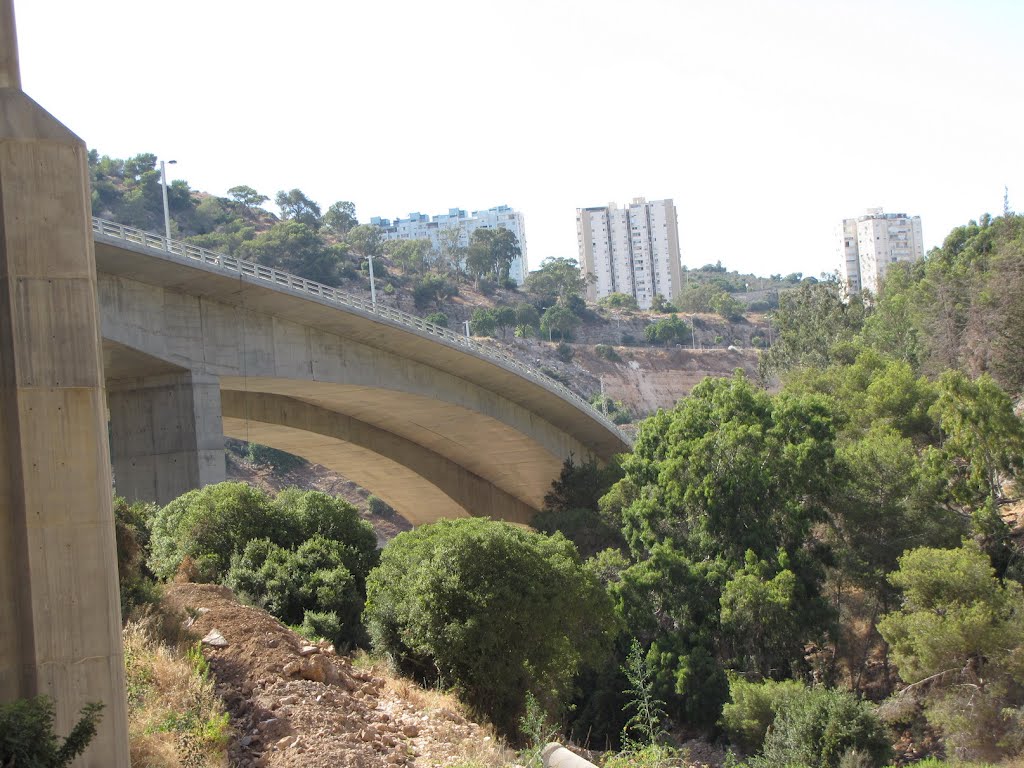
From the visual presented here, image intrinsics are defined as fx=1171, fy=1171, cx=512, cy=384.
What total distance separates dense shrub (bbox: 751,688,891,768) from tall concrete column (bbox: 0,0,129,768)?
50.6ft

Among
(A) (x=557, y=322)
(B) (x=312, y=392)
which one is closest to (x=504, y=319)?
(A) (x=557, y=322)

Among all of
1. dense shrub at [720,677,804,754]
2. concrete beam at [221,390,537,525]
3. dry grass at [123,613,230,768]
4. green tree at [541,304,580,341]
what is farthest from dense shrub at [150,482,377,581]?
green tree at [541,304,580,341]

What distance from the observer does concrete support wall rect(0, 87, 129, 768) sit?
434 inches

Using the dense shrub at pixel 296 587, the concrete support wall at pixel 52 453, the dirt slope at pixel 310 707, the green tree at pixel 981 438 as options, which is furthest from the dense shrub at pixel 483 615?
the green tree at pixel 981 438

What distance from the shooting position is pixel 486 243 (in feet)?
456

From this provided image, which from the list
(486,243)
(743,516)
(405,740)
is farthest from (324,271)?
(405,740)

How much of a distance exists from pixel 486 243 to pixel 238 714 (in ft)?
413

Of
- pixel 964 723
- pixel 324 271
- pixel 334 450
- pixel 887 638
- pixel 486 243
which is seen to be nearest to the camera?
pixel 964 723

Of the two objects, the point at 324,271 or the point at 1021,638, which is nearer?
the point at 1021,638

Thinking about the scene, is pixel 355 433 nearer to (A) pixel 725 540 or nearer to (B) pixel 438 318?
(A) pixel 725 540

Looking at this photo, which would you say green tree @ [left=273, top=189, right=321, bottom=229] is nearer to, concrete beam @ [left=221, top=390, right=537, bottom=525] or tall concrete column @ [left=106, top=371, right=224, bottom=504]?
concrete beam @ [left=221, top=390, right=537, bottom=525]

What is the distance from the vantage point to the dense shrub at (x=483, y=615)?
2031cm

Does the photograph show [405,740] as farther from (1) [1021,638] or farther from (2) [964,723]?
(1) [1021,638]

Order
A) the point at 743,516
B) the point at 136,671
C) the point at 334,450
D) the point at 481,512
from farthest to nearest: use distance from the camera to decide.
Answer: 1. the point at 481,512
2. the point at 334,450
3. the point at 743,516
4. the point at 136,671
